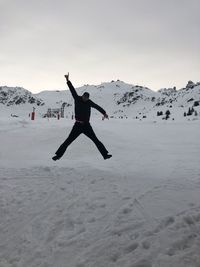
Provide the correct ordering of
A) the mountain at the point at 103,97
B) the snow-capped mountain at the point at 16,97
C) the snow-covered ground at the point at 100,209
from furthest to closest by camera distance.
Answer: the snow-capped mountain at the point at 16,97, the mountain at the point at 103,97, the snow-covered ground at the point at 100,209

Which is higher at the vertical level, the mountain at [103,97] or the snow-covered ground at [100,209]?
Answer: the mountain at [103,97]

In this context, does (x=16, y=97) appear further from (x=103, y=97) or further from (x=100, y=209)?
(x=100, y=209)

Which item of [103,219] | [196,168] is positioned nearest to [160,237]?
[103,219]

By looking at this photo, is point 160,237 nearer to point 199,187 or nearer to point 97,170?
point 199,187

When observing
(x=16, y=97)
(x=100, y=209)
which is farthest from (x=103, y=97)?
(x=100, y=209)

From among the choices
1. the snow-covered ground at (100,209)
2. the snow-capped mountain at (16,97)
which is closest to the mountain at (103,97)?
the snow-capped mountain at (16,97)

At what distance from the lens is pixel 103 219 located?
25.7 feet

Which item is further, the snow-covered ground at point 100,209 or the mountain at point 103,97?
the mountain at point 103,97

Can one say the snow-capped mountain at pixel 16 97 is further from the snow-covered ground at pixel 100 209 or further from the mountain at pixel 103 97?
the snow-covered ground at pixel 100 209

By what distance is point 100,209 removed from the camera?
27.7ft

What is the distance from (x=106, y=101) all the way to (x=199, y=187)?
387 feet

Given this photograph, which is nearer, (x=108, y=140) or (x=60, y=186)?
(x=60, y=186)

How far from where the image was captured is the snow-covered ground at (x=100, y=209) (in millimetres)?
6262

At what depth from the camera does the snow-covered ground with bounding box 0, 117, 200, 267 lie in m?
6.26
